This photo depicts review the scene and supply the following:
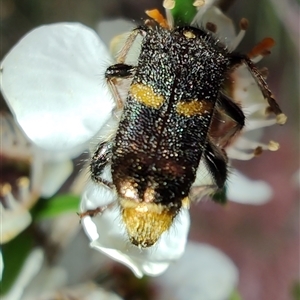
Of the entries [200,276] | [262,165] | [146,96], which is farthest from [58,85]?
[262,165]

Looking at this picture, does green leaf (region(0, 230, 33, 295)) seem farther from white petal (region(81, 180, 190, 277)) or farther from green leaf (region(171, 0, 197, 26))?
green leaf (region(171, 0, 197, 26))

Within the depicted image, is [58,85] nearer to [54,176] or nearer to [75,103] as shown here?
[75,103]

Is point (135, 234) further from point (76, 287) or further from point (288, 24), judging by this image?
point (288, 24)

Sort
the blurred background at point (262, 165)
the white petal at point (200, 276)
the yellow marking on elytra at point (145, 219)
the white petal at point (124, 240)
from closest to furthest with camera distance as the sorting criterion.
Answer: the yellow marking on elytra at point (145, 219) → the white petal at point (124, 240) → the white petal at point (200, 276) → the blurred background at point (262, 165)

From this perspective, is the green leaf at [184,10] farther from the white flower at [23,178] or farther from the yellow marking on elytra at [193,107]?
the white flower at [23,178]

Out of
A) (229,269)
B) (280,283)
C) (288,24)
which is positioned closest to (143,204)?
(229,269)

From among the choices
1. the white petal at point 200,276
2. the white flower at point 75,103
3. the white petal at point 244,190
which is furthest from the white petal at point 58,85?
the white petal at point 200,276
